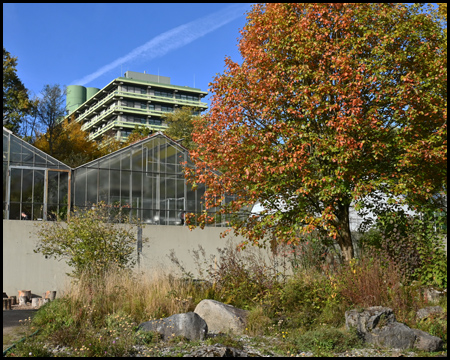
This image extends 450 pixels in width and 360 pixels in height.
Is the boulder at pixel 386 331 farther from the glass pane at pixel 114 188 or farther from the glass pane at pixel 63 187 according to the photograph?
the glass pane at pixel 63 187

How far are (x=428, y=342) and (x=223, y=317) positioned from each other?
296 cm

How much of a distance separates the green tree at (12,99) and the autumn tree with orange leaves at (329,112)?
21.6 meters

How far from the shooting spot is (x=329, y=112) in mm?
10336

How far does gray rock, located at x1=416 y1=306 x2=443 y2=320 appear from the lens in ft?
25.3

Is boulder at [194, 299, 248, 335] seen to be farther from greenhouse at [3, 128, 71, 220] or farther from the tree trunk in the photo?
greenhouse at [3, 128, 71, 220]

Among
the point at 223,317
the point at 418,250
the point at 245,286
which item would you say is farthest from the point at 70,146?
the point at 223,317

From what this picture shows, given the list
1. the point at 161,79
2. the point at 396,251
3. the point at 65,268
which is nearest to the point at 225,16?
the point at 396,251

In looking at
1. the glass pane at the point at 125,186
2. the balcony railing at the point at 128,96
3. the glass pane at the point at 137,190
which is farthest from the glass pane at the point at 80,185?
the balcony railing at the point at 128,96

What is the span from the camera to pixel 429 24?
396 inches

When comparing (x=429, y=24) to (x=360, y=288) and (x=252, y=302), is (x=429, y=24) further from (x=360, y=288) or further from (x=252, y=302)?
(x=252, y=302)

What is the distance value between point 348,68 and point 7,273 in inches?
487

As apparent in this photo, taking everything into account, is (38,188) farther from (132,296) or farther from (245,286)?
(245,286)

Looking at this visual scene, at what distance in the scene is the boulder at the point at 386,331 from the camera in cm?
667

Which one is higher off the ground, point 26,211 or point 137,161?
point 137,161
